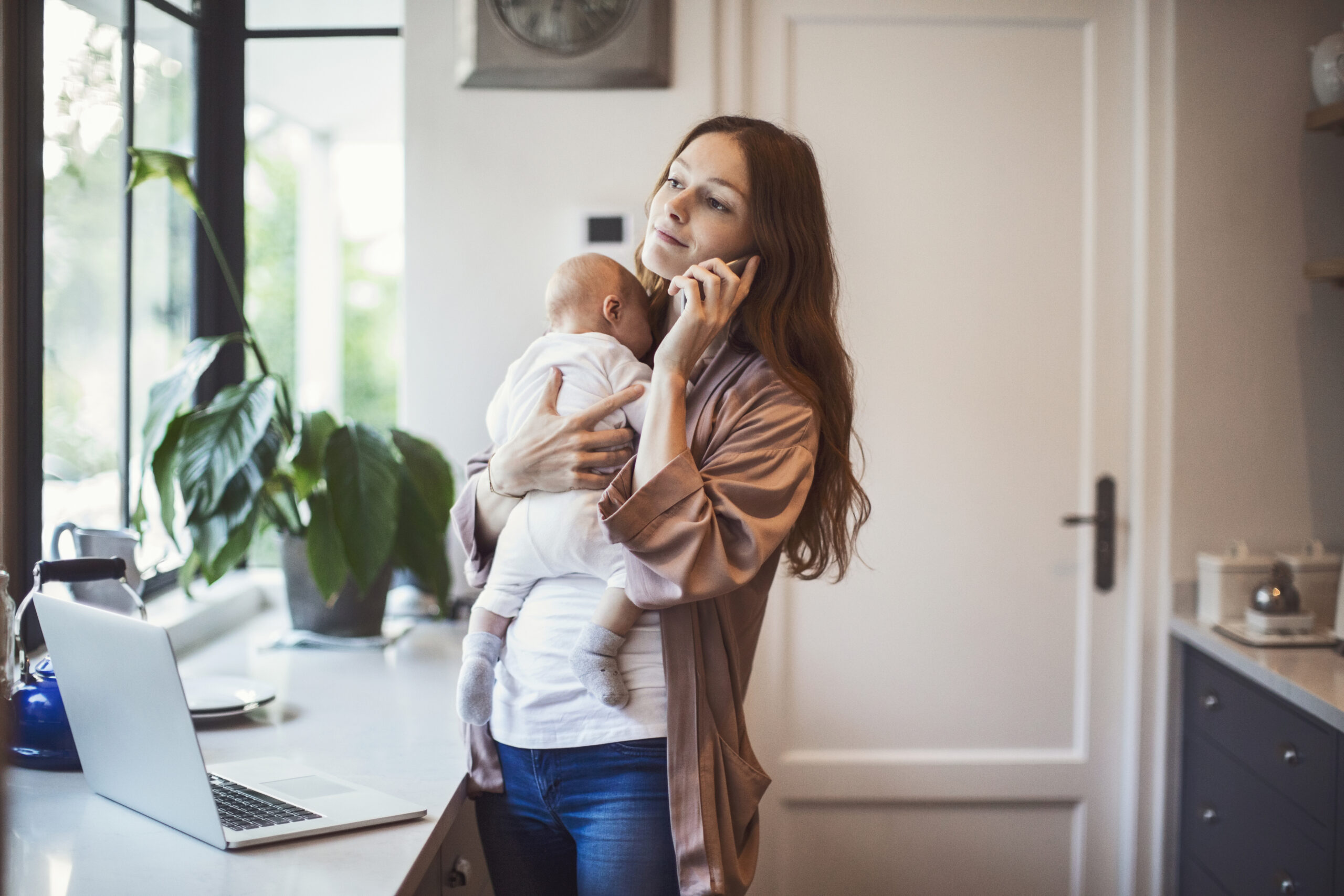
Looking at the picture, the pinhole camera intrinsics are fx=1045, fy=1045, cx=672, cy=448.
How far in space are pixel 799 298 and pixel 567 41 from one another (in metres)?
1.36

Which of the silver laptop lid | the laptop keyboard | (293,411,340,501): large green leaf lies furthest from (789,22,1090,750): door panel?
the silver laptop lid

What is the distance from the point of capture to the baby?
113 cm

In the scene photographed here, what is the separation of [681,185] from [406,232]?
4.12 ft

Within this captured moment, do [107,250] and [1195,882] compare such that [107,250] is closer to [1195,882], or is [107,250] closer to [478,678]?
[478,678]

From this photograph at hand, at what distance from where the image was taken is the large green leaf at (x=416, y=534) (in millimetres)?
2100

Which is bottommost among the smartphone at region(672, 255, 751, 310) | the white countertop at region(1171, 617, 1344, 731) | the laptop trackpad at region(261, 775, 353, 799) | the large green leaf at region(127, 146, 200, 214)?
the white countertop at region(1171, 617, 1344, 731)

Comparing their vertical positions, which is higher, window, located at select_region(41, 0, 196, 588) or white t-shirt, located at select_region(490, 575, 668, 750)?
window, located at select_region(41, 0, 196, 588)

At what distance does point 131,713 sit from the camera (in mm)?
1130

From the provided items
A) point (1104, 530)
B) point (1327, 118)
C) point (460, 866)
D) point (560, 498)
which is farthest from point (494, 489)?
point (1327, 118)

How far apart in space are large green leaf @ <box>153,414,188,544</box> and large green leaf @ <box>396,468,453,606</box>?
410 mm

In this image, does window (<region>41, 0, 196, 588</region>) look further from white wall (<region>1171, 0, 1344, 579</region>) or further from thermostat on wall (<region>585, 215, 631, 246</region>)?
white wall (<region>1171, 0, 1344, 579</region>)

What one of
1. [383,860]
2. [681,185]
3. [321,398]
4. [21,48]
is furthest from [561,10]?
[321,398]

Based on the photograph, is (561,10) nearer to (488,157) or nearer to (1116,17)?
(488,157)

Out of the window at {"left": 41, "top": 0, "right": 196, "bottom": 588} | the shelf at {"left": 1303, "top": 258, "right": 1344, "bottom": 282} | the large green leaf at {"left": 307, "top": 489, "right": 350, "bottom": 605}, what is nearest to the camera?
the window at {"left": 41, "top": 0, "right": 196, "bottom": 588}
